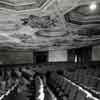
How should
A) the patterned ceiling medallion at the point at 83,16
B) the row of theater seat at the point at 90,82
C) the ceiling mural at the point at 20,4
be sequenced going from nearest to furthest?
the ceiling mural at the point at 20,4 < the row of theater seat at the point at 90,82 < the patterned ceiling medallion at the point at 83,16

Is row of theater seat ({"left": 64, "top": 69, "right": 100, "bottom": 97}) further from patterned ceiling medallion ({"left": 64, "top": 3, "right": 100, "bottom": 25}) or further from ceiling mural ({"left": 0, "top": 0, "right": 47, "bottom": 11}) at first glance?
ceiling mural ({"left": 0, "top": 0, "right": 47, "bottom": 11})

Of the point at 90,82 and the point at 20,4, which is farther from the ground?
the point at 20,4

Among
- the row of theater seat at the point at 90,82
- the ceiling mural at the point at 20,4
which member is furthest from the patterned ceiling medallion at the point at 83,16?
the row of theater seat at the point at 90,82

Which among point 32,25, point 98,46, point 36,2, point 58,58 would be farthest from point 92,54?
point 36,2

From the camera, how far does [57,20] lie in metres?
6.96

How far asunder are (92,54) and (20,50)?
8.70 metres

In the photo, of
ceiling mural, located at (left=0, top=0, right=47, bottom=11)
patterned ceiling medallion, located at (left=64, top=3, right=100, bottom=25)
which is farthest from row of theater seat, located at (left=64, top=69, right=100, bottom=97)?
ceiling mural, located at (left=0, top=0, right=47, bottom=11)

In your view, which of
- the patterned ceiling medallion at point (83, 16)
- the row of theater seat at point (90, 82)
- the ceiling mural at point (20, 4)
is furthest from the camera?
the patterned ceiling medallion at point (83, 16)

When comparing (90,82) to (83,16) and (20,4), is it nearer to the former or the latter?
(83,16)

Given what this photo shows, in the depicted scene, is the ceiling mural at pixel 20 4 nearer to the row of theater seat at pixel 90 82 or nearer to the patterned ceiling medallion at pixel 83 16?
the patterned ceiling medallion at pixel 83 16

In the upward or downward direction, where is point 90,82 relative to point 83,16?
downward

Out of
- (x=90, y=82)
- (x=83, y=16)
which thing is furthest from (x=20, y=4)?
(x=90, y=82)

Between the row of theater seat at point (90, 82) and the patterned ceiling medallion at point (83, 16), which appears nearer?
the row of theater seat at point (90, 82)

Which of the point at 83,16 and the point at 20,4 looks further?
the point at 83,16
